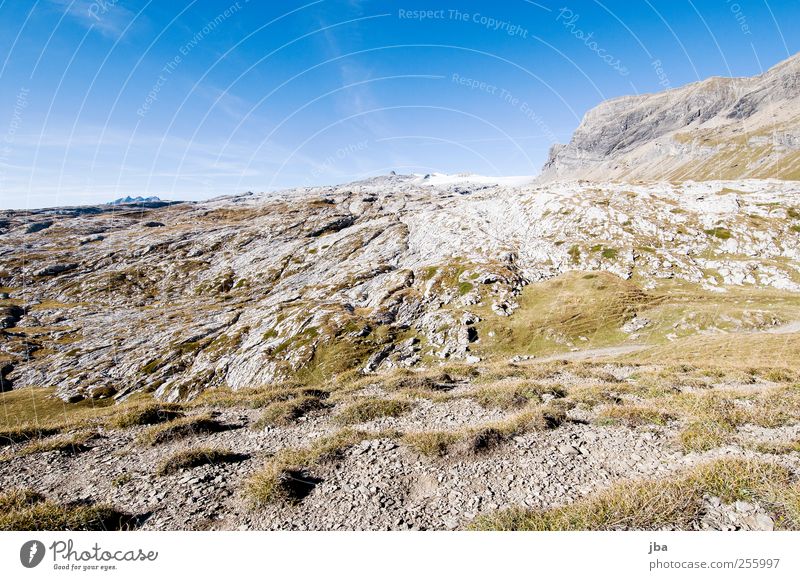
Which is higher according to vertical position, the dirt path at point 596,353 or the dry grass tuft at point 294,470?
the dry grass tuft at point 294,470

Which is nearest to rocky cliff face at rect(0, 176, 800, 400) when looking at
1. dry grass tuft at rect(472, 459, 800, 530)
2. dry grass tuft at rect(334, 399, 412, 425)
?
dry grass tuft at rect(334, 399, 412, 425)

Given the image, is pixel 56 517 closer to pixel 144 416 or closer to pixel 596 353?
pixel 144 416

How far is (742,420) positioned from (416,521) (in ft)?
43.8

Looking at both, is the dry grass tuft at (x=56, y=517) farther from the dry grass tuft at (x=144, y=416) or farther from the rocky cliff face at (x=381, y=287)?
the rocky cliff face at (x=381, y=287)

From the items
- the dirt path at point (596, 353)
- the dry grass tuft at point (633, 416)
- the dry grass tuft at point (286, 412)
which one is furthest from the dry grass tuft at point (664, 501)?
the dirt path at point (596, 353)

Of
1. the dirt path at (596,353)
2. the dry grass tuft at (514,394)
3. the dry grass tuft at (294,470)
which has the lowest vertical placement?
the dirt path at (596,353)

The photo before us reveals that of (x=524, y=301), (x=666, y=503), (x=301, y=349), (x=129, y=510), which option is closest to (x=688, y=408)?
(x=666, y=503)

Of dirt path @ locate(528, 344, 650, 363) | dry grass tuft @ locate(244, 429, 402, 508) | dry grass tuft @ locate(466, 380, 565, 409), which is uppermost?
dry grass tuft @ locate(244, 429, 402, 508)

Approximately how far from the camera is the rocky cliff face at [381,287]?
69188 mm
